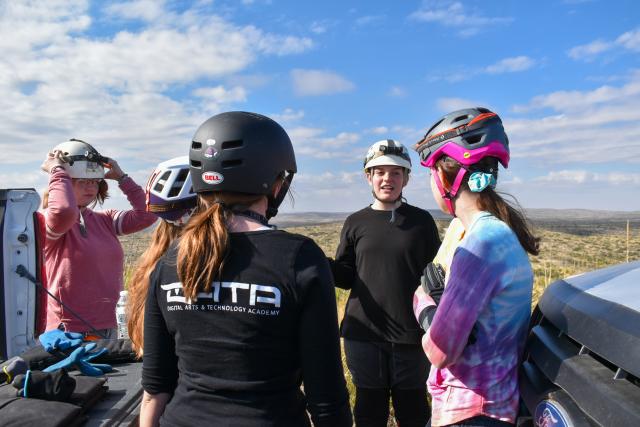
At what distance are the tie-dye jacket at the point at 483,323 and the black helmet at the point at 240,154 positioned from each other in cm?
89

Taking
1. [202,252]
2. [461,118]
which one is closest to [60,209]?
[202,252]

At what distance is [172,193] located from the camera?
3.03 meters

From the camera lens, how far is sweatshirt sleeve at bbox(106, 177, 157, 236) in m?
5.03

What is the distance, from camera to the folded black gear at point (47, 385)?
2.77m

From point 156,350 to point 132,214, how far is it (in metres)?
3.22

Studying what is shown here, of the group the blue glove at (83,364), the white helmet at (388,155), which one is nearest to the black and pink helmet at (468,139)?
the white helmet at (388,155)

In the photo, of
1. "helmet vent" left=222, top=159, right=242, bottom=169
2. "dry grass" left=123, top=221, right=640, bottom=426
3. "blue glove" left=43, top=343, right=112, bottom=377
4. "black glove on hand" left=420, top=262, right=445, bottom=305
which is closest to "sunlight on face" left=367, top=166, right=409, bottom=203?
"dry grass" left=123, top=221, right=640, bottom=426

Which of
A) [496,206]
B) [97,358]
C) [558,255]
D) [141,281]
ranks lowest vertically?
[558,255]

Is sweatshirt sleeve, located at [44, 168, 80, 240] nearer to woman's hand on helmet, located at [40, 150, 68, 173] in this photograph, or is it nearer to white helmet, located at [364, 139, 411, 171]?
woman's hand on helmet, located at [40, 150, 68, 173]

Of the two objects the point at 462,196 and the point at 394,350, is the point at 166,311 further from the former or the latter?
the point at 394,350

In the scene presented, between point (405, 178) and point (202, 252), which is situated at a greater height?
point (405, 178)

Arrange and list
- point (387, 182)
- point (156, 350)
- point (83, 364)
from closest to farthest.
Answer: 1. point (156, 350)
2. point (83, 364)
3. point (387, 182)

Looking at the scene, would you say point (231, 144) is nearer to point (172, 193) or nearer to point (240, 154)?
point (240, 154)

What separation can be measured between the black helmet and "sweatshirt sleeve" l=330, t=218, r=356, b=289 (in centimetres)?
204
